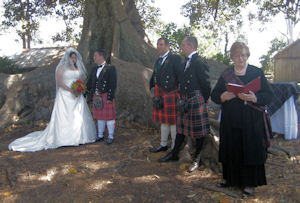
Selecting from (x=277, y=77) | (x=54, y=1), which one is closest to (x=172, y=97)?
(x=54, y=1)

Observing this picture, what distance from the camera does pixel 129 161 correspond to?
4742mm

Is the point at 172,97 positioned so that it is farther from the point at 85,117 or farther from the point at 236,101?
the point at 85,117

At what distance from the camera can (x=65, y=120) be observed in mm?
5906

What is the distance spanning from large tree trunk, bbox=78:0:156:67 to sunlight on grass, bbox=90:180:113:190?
18.0ft

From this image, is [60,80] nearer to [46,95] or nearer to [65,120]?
[65,120]

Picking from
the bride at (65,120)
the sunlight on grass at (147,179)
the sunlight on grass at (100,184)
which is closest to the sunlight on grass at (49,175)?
the sunlight on grass at (100,184)

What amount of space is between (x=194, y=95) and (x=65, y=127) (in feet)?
9.97

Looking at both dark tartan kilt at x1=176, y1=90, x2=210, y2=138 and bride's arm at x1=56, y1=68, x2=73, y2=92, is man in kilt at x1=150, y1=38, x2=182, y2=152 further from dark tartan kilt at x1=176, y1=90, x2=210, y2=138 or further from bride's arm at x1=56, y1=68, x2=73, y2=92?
bride's arm at x1=56, y1=68, x2=73, y2=92

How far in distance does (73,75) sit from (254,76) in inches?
160

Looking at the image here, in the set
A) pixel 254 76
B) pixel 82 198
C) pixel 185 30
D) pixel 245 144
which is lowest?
pixel 82 198

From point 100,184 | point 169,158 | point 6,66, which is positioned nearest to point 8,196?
point 100,184

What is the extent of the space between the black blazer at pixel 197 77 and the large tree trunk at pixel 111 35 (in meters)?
4.88

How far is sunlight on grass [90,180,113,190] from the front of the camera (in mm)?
3718

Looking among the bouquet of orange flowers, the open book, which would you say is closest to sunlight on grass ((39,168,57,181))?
the bouquet of orange flowers
